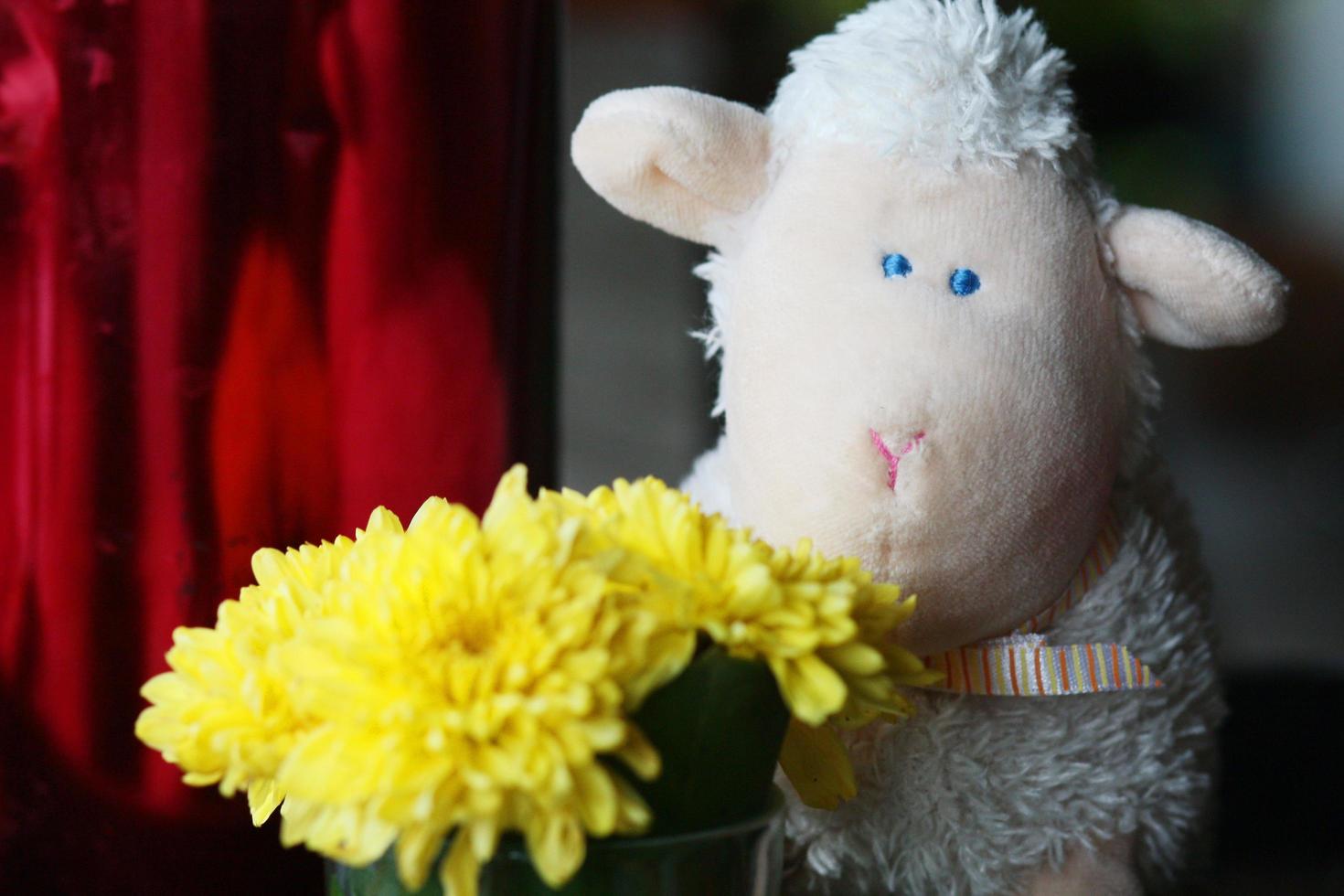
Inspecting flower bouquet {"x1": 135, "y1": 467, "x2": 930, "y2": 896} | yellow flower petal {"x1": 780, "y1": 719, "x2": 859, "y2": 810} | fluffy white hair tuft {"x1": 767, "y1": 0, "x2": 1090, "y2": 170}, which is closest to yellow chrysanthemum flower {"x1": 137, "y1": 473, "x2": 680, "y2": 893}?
flower bouquet {"x1": 135, "y1": 467, "x2": 930, "y2": 896}

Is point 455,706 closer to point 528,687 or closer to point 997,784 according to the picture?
point 528,687

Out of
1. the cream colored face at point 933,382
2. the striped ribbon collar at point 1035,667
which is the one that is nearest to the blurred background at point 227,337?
the cream colored face at point 933,382

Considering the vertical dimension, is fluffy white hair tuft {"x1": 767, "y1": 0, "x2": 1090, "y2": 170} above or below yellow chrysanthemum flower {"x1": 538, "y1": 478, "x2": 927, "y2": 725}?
above

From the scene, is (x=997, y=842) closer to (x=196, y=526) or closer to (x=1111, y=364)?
(x=1111, y=364)

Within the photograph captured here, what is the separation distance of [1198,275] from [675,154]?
21 centimetres

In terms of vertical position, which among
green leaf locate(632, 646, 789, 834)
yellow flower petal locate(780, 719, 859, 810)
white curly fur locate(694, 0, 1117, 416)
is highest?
white curly fur locate(694, 0, 1117, 416)

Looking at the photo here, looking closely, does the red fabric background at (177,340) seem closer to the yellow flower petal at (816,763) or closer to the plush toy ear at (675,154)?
the plush toy ear at (675,154)

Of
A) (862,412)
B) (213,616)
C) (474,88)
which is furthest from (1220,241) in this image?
(213,616)

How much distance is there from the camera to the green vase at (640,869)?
1.19 ft

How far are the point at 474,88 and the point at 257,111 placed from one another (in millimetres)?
110

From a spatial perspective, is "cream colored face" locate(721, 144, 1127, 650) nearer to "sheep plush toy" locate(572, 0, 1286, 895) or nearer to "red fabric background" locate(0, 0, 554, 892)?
"sheep plush toy" locate(572, 0, 1286, 895)

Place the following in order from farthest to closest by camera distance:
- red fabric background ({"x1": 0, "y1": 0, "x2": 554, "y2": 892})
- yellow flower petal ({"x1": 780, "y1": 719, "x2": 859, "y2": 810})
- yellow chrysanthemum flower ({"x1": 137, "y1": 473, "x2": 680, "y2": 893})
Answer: red fabric background ({"x1": 0, "y1": 0, "x2": 554, "y2": 892})
yellow flower petal ({"x1": 780, "y1": 719, "x2": 859, "y2": 810})
yellow chrysanthemum flower ({"x1": 137, "y1": 473, "x2": 680, "y2": 893})

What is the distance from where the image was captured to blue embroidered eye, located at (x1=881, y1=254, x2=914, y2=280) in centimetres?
49

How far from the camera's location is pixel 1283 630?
96 cm
